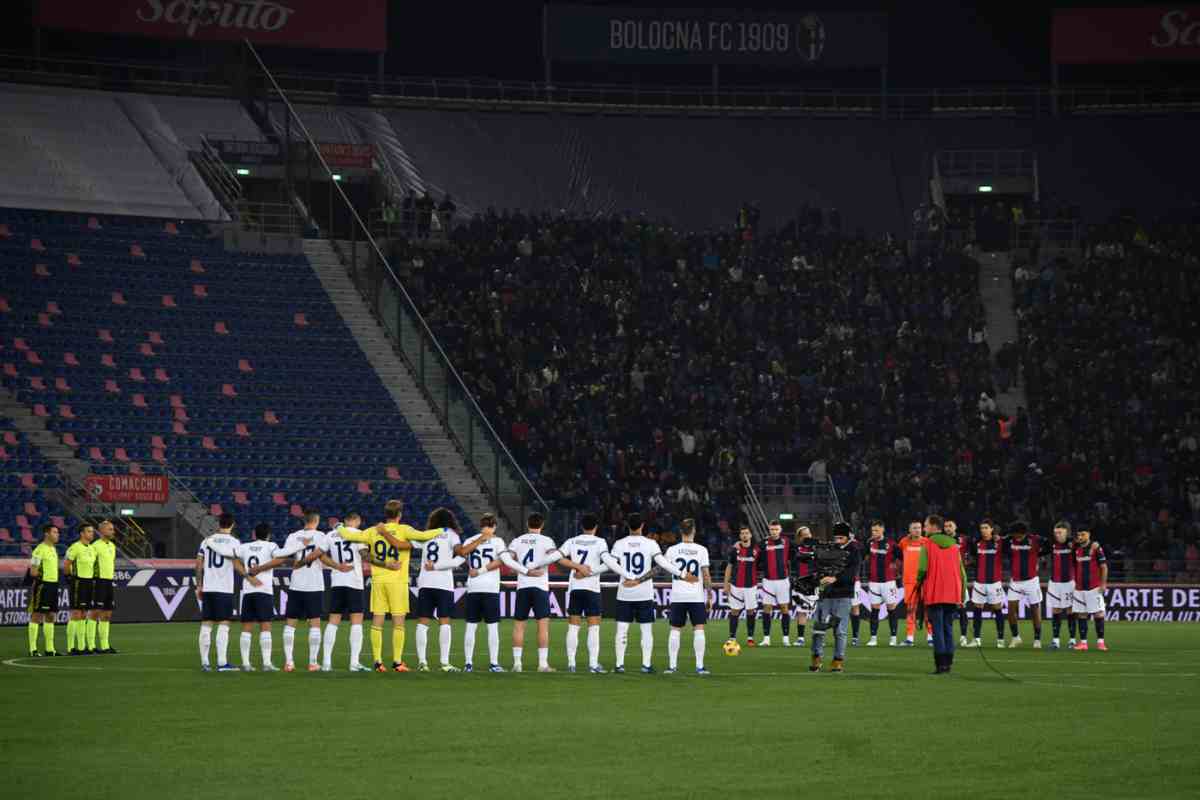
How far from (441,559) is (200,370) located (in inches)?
1047

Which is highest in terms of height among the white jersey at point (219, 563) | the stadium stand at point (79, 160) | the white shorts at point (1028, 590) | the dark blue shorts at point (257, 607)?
the stadium stand at point (79, 160)

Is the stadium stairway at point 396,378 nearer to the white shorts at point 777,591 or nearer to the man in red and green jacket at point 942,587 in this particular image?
the white shorts at point 777,591

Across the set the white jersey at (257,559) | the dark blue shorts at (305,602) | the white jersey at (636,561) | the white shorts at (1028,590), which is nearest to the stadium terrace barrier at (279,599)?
the white shorts at (1028,590)

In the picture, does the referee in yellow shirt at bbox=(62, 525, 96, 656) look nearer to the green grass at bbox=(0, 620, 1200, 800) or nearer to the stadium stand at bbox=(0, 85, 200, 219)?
the green grass at bbox=(0, 620, 1200, 800)

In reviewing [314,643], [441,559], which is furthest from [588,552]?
[314,643]

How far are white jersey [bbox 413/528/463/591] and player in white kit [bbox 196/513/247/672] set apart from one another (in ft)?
A: 8.60

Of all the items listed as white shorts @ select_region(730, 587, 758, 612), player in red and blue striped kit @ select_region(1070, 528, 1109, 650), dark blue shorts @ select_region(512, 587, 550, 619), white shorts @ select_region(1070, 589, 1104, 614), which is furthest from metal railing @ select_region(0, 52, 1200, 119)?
dark blue shorts @ select_region(512, 587, 550, 619)

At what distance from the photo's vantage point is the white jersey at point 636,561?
91.1ft

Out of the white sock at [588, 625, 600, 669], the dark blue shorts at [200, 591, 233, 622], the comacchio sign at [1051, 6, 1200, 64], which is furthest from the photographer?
the comacchio sign at [1051, 6, 1200, 64]

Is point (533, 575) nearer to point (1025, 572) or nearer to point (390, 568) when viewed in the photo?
point (390, 568)

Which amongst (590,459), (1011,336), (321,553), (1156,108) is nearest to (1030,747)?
(321,553)

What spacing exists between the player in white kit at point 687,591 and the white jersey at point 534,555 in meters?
1.96

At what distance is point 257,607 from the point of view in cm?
2786

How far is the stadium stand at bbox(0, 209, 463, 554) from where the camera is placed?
162ft
